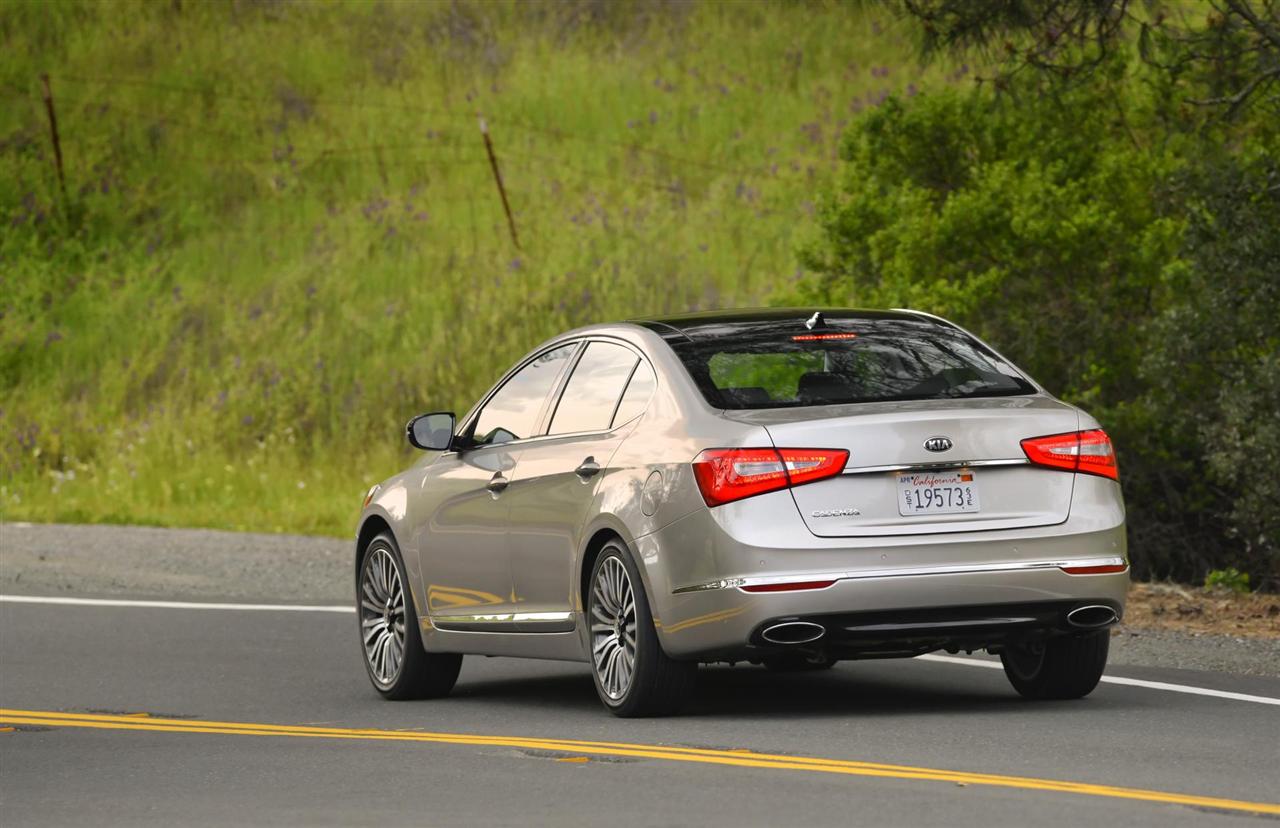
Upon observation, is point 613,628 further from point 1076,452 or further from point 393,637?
point 393,637

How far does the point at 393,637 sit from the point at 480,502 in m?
1.18

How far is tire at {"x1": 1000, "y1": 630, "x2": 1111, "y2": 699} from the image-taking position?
9625 millimetres

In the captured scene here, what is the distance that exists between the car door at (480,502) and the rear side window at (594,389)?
0.19 metres

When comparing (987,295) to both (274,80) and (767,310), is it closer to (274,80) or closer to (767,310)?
(767,310)

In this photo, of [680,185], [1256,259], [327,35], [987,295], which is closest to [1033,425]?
[1256,259]

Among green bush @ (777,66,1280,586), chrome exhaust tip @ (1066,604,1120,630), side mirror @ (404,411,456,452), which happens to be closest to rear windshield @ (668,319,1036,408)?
chrome exhaust tip @ (1066,604,1120,630)

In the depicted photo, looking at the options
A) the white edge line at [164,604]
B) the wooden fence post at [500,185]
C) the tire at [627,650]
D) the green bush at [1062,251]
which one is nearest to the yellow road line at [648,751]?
the tire at [627,650]

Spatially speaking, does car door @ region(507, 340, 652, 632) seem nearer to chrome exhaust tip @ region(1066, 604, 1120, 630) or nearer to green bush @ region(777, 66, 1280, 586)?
chrome exhaust tip @ region(1066, 604, 1120, 630)

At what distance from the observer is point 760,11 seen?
140ft

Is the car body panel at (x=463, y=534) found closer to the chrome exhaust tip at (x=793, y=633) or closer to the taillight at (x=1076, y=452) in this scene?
the chrome exhaust tip at (x=793, y=633)

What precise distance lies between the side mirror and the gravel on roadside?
5.42m

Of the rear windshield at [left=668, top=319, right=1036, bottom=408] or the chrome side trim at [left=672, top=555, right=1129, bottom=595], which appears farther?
the rear windshield at [left=668, top=319, right=1036, bottom=408]

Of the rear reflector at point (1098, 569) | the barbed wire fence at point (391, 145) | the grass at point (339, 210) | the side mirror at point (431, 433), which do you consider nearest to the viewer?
the rear reflector at point (1098, 569)

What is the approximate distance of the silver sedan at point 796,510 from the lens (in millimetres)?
8672
